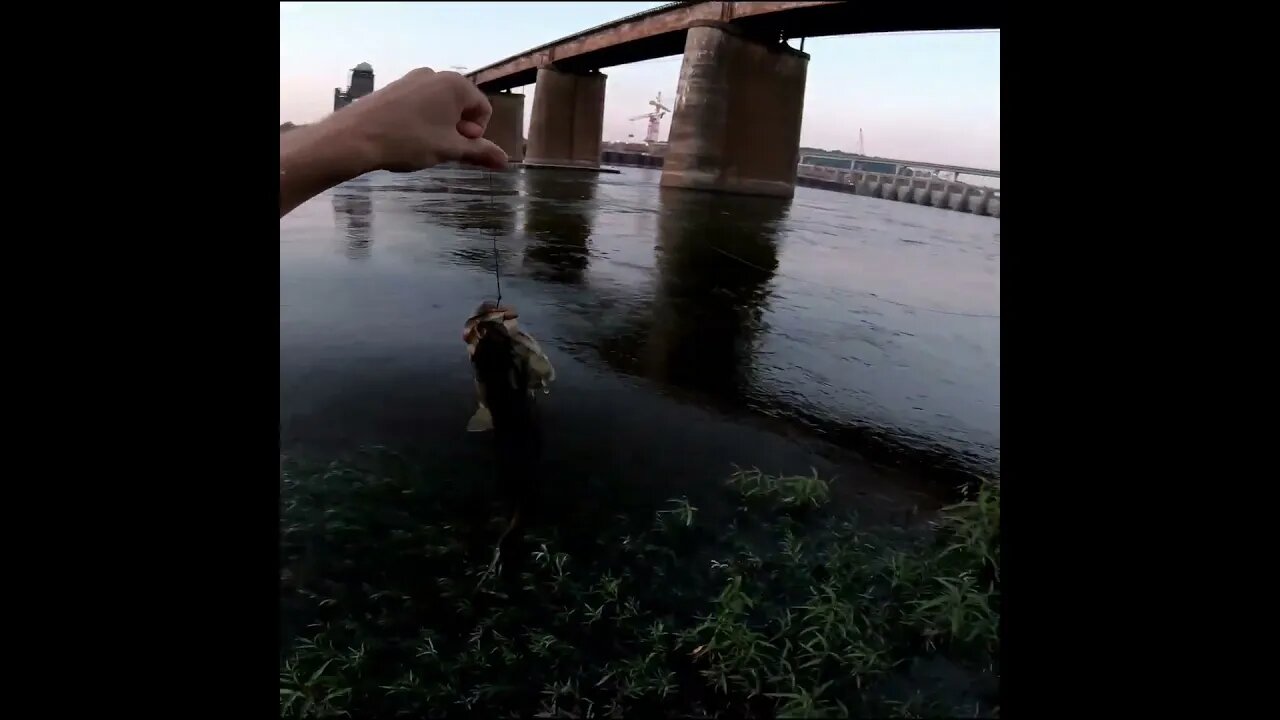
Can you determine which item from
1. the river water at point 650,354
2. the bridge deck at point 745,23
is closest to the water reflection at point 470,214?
the river water at point 650,354

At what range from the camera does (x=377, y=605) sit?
9.21ft

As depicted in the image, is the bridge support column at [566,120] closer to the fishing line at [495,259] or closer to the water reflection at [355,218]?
the water reflection at [355,218]

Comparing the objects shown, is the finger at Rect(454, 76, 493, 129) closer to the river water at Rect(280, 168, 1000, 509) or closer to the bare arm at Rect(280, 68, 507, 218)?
the bare arm at Rect(280, 68, 507, 218)

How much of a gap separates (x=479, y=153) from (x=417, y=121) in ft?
0.86

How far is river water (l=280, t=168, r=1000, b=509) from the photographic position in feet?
14.0

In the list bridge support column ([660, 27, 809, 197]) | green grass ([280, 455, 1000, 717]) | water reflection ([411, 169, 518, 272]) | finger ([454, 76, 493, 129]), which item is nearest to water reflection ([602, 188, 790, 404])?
water reflection ([411, 169, 518, 272])

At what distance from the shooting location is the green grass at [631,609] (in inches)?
94.8

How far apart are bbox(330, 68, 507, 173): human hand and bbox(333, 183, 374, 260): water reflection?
749 centimetres

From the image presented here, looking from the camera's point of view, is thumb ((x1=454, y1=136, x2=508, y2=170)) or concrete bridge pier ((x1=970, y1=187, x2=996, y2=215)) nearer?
thumb ((x1=454, y1=136, x2=508, y2=170))

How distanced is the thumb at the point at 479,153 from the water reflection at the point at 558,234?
597 cm
